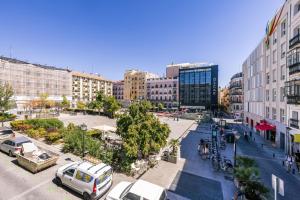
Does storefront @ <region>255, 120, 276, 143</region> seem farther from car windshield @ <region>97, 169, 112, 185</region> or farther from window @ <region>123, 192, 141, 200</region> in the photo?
car windshield @ <region>97, 169, 112, 185</region>

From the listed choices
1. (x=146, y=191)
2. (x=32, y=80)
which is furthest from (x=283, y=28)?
(x=32, y=80)

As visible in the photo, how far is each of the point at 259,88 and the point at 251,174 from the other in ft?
89.6

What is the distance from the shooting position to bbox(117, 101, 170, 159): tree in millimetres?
13000

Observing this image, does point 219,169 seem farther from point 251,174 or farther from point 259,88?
point 259,88

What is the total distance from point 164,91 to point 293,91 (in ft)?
201

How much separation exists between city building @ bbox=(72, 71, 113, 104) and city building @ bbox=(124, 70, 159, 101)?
56.9ft

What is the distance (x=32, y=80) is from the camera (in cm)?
6356

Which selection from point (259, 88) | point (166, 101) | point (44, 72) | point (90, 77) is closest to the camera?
point (259, 88)

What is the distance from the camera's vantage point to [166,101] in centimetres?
7856

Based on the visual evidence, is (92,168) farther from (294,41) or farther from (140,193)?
(294,41)

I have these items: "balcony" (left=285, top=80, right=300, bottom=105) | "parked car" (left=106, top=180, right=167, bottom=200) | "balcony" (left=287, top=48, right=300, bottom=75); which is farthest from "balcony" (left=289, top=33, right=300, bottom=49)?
"parked car" (left=106, top=180, right=167, bottom=200)

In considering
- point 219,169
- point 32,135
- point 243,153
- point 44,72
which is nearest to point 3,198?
point 32,135

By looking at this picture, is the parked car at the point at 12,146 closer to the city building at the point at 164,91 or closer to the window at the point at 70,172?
the window at the point at 70,172

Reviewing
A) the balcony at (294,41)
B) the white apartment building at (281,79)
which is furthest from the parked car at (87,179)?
the balcony at (294,41)
